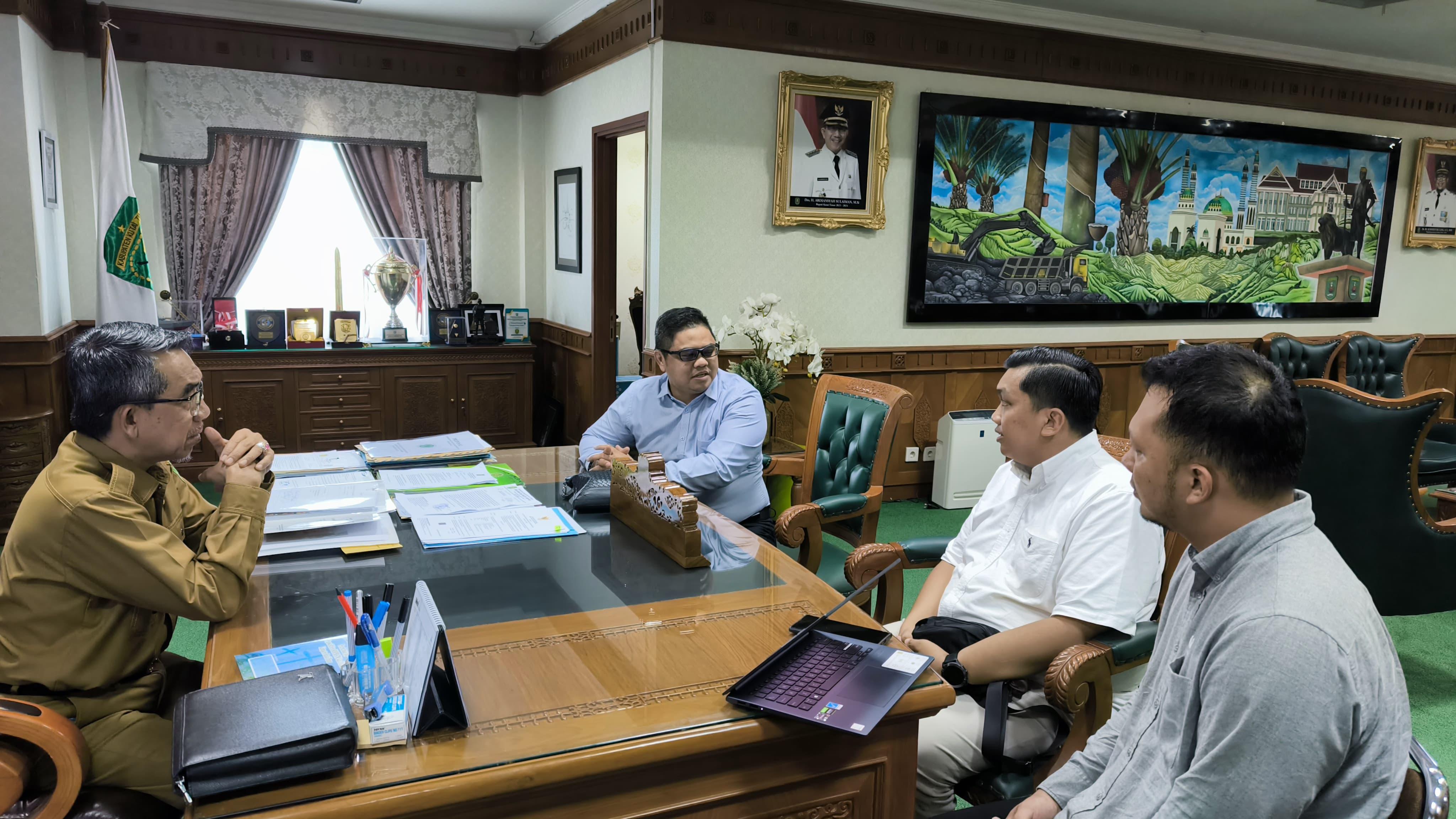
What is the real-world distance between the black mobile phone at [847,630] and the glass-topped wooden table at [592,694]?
0.15 feet

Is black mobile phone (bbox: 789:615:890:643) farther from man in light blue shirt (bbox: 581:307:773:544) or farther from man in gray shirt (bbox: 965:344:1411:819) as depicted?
man in light blue shirt (bbox: 581:307:773:544)

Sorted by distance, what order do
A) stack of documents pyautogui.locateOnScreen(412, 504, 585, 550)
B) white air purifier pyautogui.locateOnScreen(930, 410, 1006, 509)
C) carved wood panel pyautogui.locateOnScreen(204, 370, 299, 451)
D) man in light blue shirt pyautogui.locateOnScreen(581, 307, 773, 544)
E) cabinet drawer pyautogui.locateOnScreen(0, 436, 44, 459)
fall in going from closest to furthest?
stack of documents pyautogui.locateOnScreen(412, 504, 585, 550), man in light blue shirt pyautogui.locateOnScreen(581, 307, 773, 544), cabinet drawer pyautogui.locateOnScreen(0, 436, 44, 459), white air purifier pyautogui.locateOnScreen(930, 410, 1006, 509), carved wood panel pyautogui.locateOnScreen(204, 370, 299, 451)

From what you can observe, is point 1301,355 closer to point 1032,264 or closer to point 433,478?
point 1032,264

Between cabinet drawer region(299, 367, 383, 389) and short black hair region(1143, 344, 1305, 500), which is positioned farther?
cabinet drawer region(299, 367, 383, 389)

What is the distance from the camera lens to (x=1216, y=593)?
3.94ft

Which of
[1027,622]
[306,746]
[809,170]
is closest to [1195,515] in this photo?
[1027,622]

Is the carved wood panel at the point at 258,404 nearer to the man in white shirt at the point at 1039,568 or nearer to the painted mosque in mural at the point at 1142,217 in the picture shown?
the painted mosque in mural at the point at 1142,217

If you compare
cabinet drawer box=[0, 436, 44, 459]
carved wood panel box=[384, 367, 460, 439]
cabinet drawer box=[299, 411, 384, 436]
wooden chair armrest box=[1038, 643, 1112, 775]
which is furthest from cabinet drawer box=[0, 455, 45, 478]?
wooden chair armrest box=[1038, 643, 1112, 775]

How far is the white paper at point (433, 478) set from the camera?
2434 mm

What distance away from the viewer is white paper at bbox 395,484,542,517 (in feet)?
Answer: 7.30

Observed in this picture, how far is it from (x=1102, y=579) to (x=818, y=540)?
102 cm

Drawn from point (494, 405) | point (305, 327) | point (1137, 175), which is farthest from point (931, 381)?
point (305, 327)

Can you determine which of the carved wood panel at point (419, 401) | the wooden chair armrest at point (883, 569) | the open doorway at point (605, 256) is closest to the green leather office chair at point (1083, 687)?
the wooden chair armrest at point (883, 569)

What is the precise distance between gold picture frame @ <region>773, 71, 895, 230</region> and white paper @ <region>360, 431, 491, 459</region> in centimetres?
227
